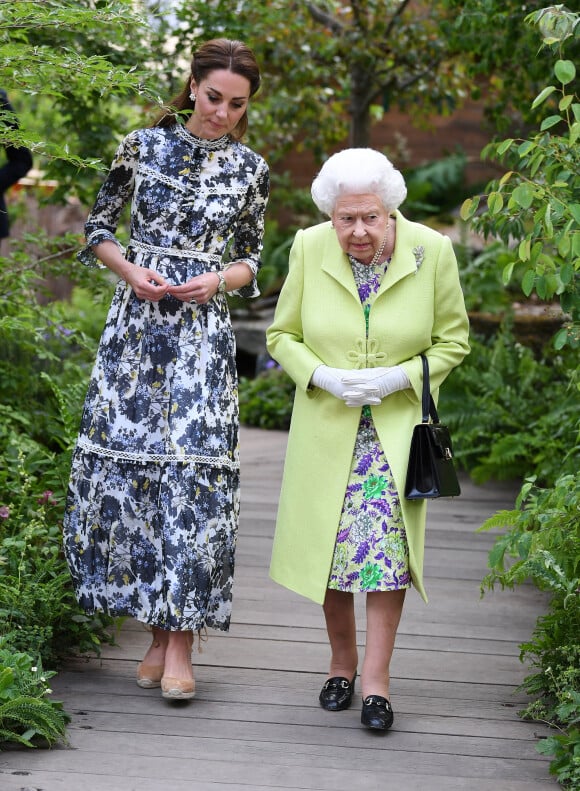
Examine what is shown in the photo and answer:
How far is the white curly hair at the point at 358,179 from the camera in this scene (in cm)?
346

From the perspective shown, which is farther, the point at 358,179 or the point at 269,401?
the point at 269,401

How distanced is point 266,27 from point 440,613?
4569 millimetres

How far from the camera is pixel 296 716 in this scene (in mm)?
3686

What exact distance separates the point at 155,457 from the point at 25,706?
85cm

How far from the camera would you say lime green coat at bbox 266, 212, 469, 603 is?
360cm

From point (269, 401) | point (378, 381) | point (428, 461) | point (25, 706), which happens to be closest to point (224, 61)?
point (378, 381)

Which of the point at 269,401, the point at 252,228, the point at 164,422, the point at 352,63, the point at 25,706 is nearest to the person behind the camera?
the point at 25,706

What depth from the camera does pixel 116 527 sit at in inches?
150

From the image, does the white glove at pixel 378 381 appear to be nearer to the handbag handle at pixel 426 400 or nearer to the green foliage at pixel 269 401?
the handbag handle at pixel 426 400

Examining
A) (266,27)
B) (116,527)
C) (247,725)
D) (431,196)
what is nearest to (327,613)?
(247,725)

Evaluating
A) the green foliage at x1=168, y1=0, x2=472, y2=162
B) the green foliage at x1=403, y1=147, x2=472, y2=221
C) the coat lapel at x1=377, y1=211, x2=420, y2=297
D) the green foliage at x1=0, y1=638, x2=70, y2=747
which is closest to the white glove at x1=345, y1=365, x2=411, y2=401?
the coat lapel at x1=377, y1=211, x2=420, y2=297

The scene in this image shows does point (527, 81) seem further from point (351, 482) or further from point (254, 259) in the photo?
point (351, 482)

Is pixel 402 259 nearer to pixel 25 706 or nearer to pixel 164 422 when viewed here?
pixel 164 422

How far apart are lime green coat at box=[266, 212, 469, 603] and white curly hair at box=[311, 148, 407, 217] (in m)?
0.18
